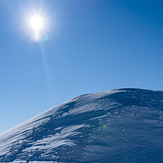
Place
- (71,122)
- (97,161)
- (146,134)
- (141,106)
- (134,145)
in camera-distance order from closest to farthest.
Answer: (97,161) < (134,145) < (146,134) < (71,122) < (141,106)

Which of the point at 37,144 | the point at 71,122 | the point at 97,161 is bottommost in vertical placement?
the point at 97,161

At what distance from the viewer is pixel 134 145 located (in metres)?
7.05

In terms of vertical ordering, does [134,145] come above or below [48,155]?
below

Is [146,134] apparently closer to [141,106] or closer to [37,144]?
[141,106]

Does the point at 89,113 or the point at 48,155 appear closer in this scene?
the point at 48,155

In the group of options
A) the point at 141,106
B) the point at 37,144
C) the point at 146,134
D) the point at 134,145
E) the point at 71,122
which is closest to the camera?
the point at 134,145

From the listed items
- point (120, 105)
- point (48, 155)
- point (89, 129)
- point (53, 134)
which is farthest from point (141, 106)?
point (48, 155)

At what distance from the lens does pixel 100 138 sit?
7941mm

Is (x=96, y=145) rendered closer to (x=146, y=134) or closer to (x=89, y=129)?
(x=89, y=129)

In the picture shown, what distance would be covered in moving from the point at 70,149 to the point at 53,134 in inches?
100

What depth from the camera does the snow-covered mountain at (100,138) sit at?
6641 millimetres

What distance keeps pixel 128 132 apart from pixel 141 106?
13.1 feet

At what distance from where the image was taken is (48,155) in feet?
23.6

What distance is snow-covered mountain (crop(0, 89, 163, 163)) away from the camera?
261 inches
